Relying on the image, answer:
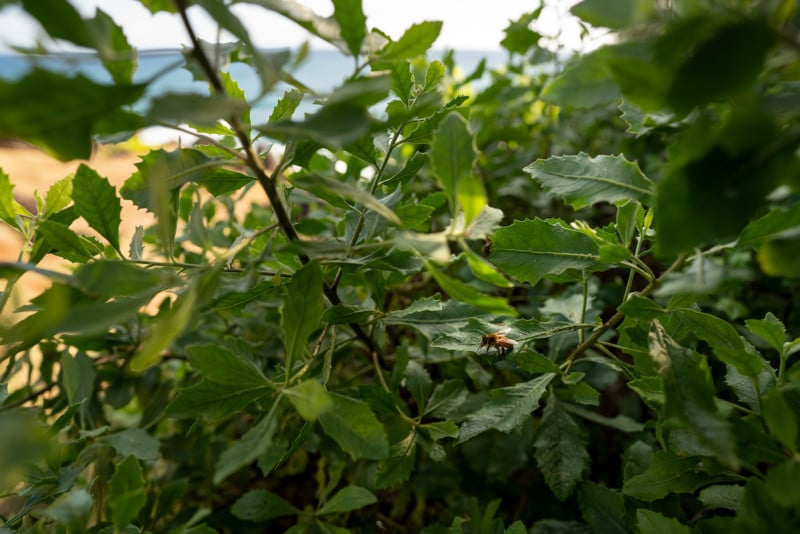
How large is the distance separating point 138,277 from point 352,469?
558mm

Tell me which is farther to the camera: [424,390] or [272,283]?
[424,390]

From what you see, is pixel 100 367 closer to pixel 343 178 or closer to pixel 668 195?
pixel 343 178

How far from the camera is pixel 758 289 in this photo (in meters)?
1.10

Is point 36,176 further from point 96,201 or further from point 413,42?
point 413,42

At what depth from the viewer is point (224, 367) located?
1.55 ft

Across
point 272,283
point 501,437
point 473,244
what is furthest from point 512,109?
point 272,283

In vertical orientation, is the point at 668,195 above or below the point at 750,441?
above

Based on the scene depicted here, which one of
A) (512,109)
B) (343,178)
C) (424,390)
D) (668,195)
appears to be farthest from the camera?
(512,109)

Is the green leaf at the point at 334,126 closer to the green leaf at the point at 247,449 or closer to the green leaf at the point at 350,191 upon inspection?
the green leaf at the point at 350,191

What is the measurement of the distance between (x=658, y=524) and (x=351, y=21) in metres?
0.50

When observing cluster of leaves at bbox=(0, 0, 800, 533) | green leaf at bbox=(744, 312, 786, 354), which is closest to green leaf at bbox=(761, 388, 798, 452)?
cluster of leaves at bbox=(0, 0, 800, 533)

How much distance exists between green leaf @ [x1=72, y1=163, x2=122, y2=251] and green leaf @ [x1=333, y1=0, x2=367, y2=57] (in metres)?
0.28

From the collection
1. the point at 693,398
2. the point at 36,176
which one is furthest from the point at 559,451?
the point at 36,176

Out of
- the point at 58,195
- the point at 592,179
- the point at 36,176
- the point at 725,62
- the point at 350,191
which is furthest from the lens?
the point at 36,176
